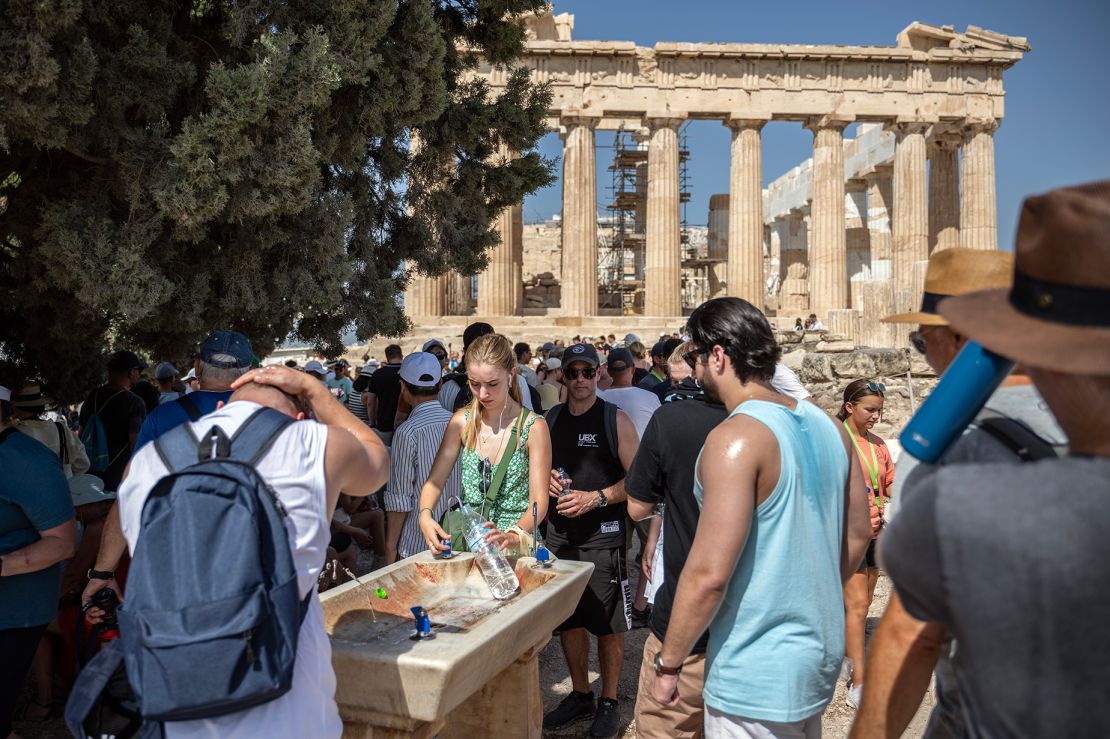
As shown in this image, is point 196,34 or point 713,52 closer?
point 196,34

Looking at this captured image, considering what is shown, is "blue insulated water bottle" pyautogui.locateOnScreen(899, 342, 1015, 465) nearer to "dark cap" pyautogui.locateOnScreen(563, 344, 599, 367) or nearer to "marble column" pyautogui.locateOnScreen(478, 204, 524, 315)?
"dark cap" pyautogui.locateOnScreen(563, 344, 599, 367)

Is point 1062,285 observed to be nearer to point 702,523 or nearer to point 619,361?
point 702,523

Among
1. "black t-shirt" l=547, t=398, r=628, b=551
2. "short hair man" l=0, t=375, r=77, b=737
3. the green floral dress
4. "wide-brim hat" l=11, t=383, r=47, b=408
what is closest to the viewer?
"short hair man" l=0, t=375, r=77, b=737

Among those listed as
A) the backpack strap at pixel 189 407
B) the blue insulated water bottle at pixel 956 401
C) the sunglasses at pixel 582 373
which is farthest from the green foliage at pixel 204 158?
the blue insulated water bottle at pixel 956 401

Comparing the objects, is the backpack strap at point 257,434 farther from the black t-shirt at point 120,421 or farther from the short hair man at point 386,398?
the short hair man at point 386,398

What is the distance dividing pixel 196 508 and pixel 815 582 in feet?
5.82

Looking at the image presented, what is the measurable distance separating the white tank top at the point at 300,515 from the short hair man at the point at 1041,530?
1505 millimetres

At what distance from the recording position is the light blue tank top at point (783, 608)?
2484 millimetres

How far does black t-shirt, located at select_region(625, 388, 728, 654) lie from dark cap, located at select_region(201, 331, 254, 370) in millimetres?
1636

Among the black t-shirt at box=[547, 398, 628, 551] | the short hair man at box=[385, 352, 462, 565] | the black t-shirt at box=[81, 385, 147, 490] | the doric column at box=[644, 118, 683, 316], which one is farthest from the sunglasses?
Result: the doric column at box=[644, 118, 683, 316]

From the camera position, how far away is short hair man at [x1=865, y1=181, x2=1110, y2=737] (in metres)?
1.17

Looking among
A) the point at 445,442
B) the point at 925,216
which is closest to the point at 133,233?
the point at 445,442

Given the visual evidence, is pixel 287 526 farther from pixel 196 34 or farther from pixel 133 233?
pixel 196 34

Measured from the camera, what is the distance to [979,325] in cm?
140
